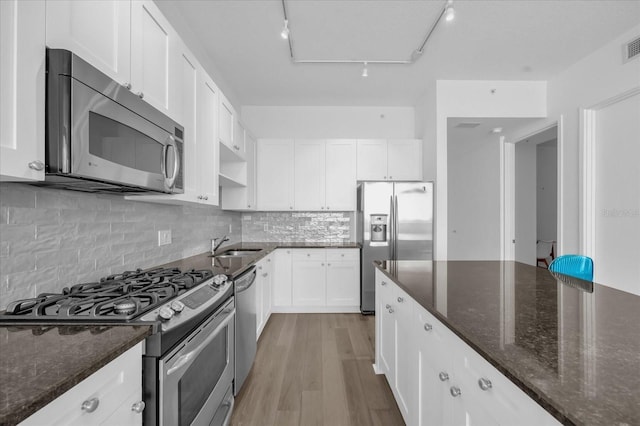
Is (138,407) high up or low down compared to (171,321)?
down

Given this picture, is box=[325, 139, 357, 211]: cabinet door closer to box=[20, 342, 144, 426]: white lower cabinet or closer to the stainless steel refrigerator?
the stainless steel refrigerator

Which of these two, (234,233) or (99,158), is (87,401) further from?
(234,233)

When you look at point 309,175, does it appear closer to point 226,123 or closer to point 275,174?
point 275,174

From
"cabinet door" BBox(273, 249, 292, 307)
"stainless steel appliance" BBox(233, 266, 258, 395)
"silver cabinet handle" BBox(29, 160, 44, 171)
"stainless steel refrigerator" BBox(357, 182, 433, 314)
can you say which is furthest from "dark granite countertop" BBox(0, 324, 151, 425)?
"stainless steel refrigerator" BBox(357, 182, 433, 314)

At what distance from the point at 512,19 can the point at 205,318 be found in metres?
3.27

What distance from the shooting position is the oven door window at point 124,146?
3.66 feet

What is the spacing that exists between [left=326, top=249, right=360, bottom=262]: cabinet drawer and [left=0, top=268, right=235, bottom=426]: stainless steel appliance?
87.3 inches

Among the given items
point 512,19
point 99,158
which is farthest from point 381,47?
point 99,158

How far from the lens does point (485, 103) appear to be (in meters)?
3.74

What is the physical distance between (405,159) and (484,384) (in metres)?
3.72

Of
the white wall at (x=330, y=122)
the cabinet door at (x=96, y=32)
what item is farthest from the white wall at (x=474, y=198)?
the cabinet door at (x=96, y=32)

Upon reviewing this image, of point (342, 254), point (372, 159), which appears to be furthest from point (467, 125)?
point (342, 254)

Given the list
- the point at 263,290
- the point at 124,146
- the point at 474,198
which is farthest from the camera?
the point at 474,198

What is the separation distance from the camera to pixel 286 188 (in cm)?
425
